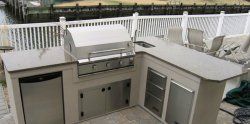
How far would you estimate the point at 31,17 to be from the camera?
14.4 m

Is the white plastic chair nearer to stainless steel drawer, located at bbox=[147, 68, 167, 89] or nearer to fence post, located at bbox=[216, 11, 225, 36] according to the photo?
stainless steel drawer, located at bbox=[147, 68, 167, 89]

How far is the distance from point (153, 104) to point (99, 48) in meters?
1.17

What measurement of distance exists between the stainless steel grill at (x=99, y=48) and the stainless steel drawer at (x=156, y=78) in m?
0.34

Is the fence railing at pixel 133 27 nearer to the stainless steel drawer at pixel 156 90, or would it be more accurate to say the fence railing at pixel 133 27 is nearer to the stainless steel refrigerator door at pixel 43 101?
the stainless steel refrigerator door at pixel 43 101

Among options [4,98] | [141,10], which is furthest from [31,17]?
[4,98]

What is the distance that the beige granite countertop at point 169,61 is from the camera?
2.76m

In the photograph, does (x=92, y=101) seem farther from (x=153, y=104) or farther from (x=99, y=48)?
(x=153, y=104)

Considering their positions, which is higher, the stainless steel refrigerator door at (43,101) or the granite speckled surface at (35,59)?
the granite speckled surface at (35,59)

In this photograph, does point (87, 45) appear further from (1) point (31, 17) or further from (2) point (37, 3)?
(2) point (37, 3)

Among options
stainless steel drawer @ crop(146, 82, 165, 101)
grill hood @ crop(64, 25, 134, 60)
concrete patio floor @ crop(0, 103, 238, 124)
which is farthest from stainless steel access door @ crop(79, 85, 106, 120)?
stainless steel drawer @ crop(146, 82, 165, 101)

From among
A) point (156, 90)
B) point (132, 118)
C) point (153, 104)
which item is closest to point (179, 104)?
point (156, 90)

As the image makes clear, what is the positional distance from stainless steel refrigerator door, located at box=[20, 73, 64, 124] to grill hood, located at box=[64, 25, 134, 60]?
0.43 m

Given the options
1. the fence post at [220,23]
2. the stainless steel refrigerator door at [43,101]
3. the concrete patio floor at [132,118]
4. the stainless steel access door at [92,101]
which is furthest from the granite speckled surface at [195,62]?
the fence post at [220,23]

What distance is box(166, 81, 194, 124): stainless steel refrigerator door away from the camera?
294 centimetres
